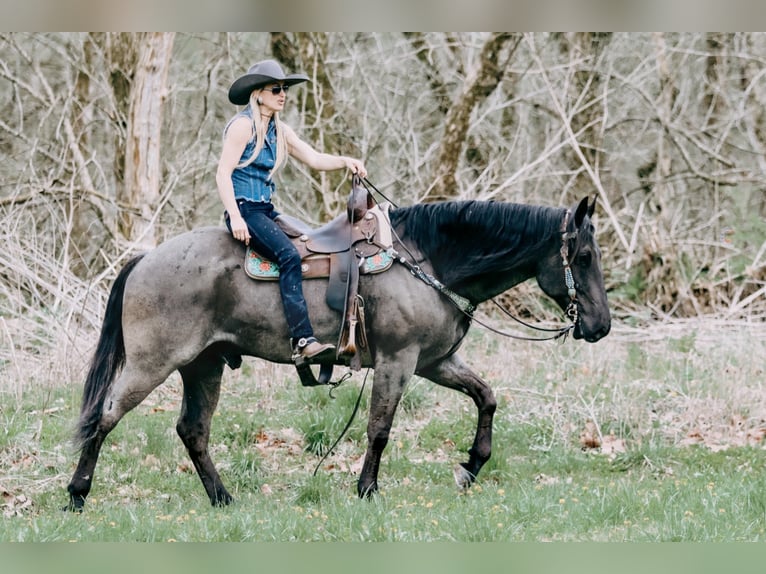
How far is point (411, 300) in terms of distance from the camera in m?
6.93

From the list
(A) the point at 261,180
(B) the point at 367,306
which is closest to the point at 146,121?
(A) the point at 261,180

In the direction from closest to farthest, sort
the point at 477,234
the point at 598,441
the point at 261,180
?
the point at 261,180
the point at 477,234
the point at 598,441

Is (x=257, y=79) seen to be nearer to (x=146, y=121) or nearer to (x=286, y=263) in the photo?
(x=286, y=263)

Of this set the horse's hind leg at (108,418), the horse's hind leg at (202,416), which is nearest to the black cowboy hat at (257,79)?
the horse's hind leg at (202,416)

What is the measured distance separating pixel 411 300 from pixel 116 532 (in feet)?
8.27

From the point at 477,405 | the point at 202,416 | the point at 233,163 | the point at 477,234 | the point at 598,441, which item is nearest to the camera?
the point at 233,163

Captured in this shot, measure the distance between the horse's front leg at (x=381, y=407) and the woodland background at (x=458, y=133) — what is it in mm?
5426

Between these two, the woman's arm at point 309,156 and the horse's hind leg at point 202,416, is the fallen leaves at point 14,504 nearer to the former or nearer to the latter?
the horse's hind leg at point 202,416

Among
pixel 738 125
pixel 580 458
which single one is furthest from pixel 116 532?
A: pixel 738 125

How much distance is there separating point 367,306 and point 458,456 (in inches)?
87.2

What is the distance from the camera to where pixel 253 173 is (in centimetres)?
684

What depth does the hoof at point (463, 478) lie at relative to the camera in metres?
7.29

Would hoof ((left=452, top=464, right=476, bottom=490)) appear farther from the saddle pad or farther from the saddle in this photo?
the saddle pad

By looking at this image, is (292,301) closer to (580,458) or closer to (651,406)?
(580,458)
